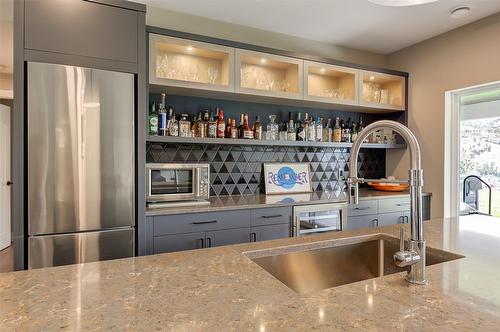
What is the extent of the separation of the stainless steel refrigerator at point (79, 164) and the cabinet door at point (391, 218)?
92.9 inches

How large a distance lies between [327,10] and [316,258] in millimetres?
2342

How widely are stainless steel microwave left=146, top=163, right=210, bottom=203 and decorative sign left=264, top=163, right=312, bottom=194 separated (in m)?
0.83

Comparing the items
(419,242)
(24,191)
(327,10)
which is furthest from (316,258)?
(327,10)

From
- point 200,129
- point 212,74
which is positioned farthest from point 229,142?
point 212,74

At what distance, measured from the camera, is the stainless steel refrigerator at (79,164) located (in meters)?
1.91

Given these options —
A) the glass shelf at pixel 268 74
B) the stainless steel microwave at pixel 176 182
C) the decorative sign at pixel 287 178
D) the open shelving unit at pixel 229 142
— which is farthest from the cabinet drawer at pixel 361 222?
the stainless steel microwave at pixel 176 182

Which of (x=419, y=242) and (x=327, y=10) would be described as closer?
(x=419, y=242)

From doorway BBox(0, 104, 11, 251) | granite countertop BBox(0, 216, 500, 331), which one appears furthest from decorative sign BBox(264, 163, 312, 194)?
doorway BBox(0, 104, 11, 251)

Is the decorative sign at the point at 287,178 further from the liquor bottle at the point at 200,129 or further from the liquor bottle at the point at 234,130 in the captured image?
the liquor bottle at the point at 200,129

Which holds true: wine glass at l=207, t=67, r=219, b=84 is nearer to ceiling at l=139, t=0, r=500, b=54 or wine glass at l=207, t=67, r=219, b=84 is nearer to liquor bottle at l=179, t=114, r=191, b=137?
liquor bottle at l=179, t=114, r=191, b=137

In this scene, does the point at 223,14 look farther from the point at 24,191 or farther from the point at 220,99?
the point at 24,191

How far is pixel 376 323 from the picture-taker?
0.65 meters

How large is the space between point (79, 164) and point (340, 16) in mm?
2535

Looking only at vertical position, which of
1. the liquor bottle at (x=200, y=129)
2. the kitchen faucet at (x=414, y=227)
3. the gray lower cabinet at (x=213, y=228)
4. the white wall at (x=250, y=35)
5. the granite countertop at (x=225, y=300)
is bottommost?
the gray lower cabinet at (x=213, y=228)
